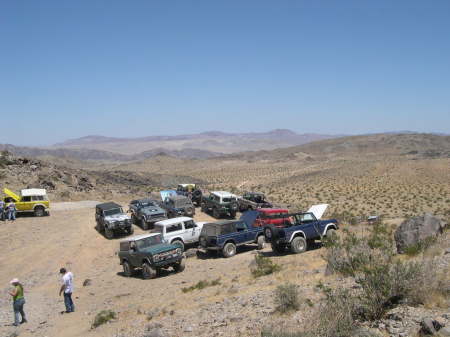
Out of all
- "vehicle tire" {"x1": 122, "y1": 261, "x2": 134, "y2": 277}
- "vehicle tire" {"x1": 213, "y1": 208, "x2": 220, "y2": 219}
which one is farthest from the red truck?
"vehicle tire" {"x1": 122, "y1": 261, "x2": 134, "y2": 277}

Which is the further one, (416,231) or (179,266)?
(179,266)

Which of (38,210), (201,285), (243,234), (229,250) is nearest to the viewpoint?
(201,285)

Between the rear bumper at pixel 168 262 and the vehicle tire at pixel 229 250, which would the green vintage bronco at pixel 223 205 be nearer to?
the vehicle tire at pixel 229 250

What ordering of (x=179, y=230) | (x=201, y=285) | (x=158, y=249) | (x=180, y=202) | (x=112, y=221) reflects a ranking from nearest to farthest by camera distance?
(x=201, y=285) → (x=158, y=249) → (x=179, y=230) → (x=112, y=221) → (x=180, y=202)

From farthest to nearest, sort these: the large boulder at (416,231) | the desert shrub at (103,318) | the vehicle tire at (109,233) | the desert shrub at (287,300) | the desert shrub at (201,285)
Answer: the vehicle tire at (109,233) → the large boulder at (416,231) → the desert shrub at (201,285) → the desert shrub at (103,318) → the desert shrub at (287,300)

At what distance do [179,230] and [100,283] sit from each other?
4.33m

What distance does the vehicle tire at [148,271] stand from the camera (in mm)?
15820

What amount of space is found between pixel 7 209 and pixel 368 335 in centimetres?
2552

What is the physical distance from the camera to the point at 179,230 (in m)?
19.3

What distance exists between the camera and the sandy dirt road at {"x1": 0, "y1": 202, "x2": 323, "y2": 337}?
11062mm

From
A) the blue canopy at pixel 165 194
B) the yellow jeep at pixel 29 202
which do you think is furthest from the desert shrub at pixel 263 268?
the yellow jeep at pixel 29 202

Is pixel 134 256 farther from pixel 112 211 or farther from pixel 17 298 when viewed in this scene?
pixel 112 211

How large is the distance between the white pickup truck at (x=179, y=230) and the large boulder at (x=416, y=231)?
30.3ft

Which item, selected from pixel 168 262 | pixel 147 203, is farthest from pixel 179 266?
pixel 147 203
